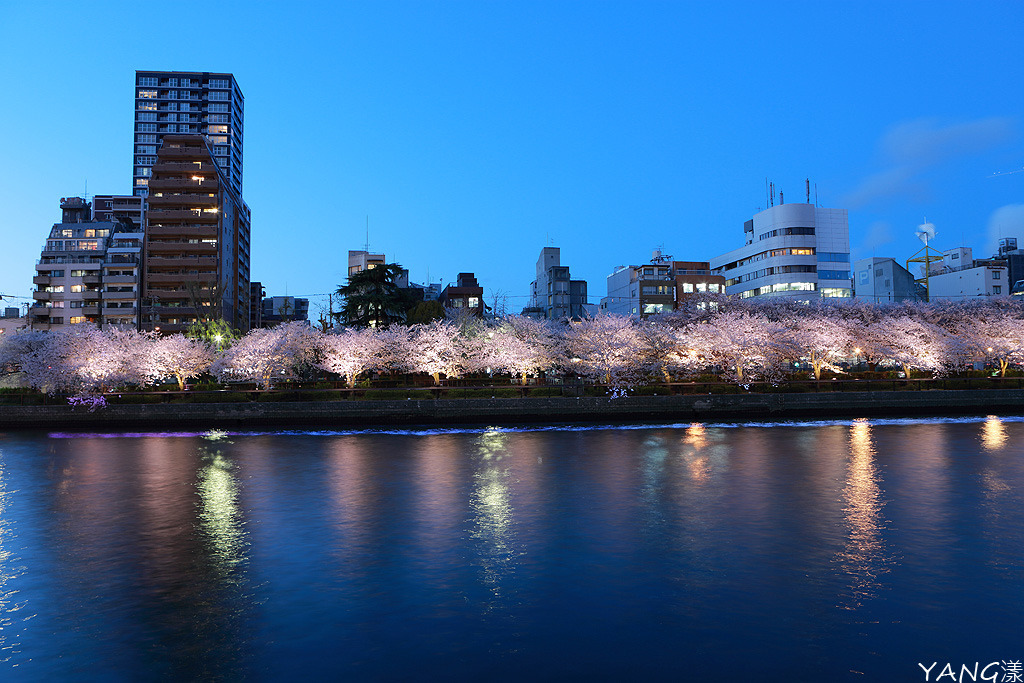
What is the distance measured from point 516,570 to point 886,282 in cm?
12192

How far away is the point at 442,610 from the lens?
12.7 metres

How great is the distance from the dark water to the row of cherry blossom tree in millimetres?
22631

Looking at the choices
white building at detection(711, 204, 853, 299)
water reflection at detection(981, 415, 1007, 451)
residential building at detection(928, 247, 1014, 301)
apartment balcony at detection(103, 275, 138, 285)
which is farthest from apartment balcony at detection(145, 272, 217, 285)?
residential building at detection(928, 247, 1014, 301)

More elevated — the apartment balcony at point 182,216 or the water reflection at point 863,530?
the apartment balcony at point 182,216

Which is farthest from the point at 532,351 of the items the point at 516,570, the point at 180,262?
the point at 180,262

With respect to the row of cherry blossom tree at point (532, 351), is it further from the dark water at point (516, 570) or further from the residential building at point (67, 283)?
the residential building at point (67, 283)

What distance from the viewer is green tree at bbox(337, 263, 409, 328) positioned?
68.5 metres

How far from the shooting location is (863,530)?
59.1 ft

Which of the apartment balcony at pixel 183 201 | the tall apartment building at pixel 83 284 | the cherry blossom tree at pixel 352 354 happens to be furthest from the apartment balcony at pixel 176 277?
the cherry blossom tree at pixel 352 354

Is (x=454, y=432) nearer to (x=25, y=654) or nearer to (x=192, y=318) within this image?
(x=25, y=654)

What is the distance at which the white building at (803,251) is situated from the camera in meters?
112

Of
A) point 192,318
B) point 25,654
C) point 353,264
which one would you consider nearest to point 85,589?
point 25,654

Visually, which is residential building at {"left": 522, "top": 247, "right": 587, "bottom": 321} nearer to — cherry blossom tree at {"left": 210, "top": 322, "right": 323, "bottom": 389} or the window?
the window

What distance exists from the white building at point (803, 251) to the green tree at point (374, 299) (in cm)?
6861
